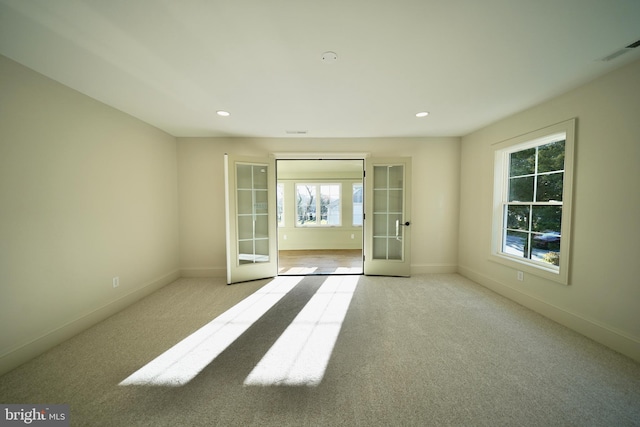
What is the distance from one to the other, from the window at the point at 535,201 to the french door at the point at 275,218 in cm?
129

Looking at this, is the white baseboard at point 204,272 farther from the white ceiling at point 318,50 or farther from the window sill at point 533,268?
the window sill at point 533,268

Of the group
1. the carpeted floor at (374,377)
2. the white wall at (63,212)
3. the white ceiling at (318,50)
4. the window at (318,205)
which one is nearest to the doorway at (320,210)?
the window at (318,205)

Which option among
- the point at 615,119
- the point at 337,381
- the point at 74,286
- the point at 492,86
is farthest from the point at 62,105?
the point at 615,119

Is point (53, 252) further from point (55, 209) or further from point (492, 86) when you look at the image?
point (492, 86)

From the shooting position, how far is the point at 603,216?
2.04m

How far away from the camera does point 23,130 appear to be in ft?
5.98

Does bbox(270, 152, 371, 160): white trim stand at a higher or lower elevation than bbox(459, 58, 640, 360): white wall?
higher

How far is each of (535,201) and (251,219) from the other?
162 inches

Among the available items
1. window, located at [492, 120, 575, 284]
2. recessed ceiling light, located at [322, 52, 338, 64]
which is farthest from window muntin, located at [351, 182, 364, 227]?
recessed ceiling light, located at [322, 52, 338, 64]

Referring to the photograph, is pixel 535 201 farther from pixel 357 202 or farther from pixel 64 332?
pixel 64 332

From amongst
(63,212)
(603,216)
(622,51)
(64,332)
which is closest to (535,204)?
(603,216)

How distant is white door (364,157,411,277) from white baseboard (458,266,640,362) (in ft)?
4.55

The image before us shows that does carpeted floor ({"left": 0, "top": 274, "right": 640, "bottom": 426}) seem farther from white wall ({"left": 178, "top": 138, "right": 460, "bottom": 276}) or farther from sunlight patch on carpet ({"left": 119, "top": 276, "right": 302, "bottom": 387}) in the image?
white wall ({"left": 178, "top": 138, "right": 460, "bottom": 276})

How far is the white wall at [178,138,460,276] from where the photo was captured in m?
3.83
